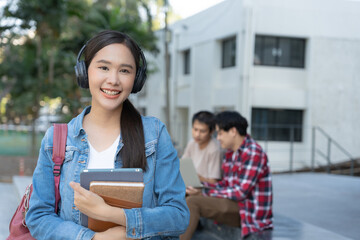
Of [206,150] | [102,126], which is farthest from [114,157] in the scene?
[206,150]

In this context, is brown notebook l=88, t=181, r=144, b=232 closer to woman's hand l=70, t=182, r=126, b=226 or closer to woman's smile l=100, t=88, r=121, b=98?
woman's hand l=70, t=182, r=126, b=226

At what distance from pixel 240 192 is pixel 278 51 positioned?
12.7 metres

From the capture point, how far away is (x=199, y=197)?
4152 mm

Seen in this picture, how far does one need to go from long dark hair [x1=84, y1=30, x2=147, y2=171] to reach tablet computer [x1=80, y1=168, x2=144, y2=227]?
132 millimetres

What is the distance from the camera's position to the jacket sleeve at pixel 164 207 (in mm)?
1559

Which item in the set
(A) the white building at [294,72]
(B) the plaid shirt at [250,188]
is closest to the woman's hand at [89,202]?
(B) the plaid shirt at [250,188]

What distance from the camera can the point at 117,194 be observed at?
1533 millimetres

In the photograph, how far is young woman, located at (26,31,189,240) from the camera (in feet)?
5.22

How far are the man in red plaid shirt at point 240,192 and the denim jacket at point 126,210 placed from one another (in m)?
2.24

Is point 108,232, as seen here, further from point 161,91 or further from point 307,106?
point 161,91

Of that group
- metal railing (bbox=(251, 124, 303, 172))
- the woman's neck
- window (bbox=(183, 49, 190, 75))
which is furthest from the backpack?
window (bbox=(183, 49, 190, 75))

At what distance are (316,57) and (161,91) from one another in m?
10.0

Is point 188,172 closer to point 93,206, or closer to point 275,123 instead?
point 93,206

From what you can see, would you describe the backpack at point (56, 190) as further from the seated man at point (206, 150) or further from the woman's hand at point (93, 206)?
the seated man at point (206, 150)
